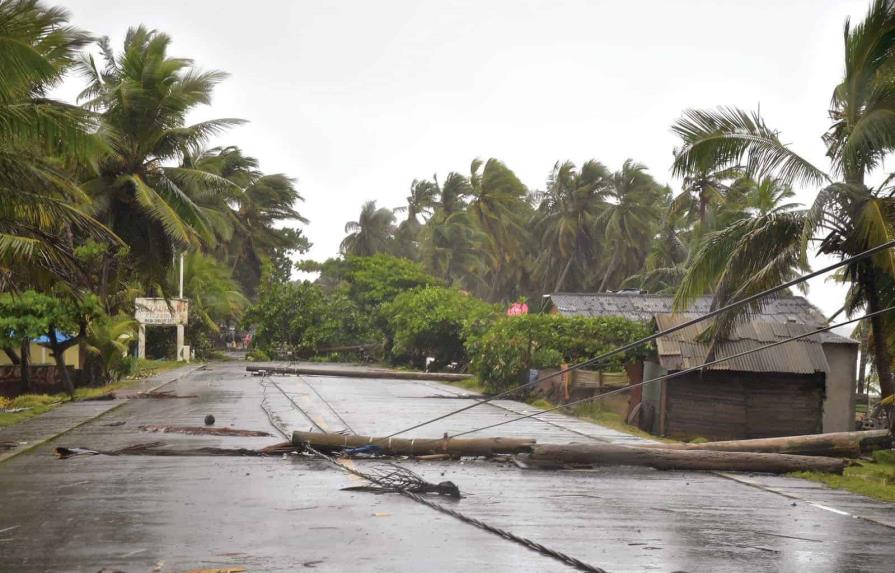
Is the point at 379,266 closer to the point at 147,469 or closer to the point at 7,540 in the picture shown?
the point at 147,469

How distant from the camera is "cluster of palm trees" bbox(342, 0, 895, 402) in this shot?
14977mm

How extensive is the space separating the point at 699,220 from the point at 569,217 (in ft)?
53.9

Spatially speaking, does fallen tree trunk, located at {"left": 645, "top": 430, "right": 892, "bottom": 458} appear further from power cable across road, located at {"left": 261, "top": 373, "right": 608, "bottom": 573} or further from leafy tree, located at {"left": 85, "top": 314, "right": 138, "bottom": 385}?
leafy tree, located at {"left": 85, "top": 314, "right": 138, "bottom": 385}

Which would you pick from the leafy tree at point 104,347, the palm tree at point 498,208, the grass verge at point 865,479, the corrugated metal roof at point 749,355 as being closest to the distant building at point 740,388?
the corrugated metal roof at point 749,355

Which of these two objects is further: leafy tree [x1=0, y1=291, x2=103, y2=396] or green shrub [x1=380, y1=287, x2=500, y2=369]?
green shrub [x1=380, y1=287, x2=500, y2=369]

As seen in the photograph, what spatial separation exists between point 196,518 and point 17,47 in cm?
813

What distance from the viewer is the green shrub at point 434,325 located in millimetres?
43781

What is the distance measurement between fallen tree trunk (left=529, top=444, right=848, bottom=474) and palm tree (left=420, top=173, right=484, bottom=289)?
5440 centimetres

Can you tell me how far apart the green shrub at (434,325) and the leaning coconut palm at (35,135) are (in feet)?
84.2

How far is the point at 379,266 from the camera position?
58031mm

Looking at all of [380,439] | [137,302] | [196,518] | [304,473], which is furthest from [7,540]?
[137,302]

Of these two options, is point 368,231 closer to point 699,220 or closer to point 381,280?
point 381,280

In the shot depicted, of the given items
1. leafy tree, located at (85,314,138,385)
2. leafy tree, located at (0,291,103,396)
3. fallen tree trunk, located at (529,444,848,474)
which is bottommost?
fallen tree trunk, located at (529,444,848,474)

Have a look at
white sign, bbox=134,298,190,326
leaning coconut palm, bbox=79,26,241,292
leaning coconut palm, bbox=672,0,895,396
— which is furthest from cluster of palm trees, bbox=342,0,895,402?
white sign, bbox=134,298,190,326
